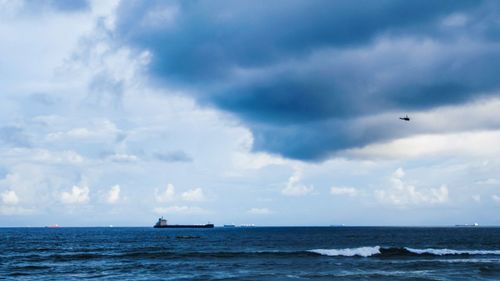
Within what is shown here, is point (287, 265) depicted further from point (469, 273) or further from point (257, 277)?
point (469, 273)

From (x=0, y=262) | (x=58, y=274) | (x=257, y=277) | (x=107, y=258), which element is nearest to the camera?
(x=257, y=277)

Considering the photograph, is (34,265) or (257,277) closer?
(257,277)

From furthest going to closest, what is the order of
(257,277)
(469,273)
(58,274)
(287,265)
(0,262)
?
(0,262)
(287,265)
(58,274)
(469,273)
(257,277)

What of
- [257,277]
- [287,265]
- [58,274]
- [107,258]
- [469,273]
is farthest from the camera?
[107,258]

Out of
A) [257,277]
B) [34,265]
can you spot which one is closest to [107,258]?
[34,265]

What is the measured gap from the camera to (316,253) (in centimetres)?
6738

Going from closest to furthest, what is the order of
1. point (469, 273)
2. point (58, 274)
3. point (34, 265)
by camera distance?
point (469, 273) → point (58, 274) → point (34, 265)

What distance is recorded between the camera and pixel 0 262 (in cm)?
6031

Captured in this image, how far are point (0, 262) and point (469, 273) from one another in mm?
56011

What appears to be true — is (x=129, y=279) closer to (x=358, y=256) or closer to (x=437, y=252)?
(x=358, y=256)

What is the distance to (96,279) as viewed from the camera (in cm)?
4228

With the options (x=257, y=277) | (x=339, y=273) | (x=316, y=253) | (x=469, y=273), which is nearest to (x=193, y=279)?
(x=257, y=277)

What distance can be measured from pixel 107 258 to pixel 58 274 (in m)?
18.0

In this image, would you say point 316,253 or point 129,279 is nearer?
point 129,279
